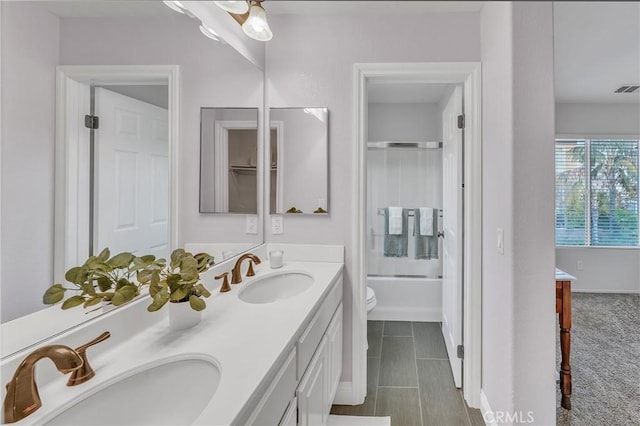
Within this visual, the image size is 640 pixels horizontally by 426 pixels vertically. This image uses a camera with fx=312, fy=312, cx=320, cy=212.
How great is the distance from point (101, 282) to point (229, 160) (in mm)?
896

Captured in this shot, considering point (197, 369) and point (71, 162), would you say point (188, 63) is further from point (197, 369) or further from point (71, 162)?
point (197, 369)

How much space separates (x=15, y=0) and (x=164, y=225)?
63cm

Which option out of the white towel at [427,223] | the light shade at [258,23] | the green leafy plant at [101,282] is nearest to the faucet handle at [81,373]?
the green leafy plant at [101,282]

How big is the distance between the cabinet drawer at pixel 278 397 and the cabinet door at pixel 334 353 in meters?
0.50

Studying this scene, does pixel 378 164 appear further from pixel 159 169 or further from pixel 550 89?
pixel 550 89

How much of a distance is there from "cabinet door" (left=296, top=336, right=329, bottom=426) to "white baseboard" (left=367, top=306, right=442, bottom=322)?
169cm

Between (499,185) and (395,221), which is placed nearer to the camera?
(499,185)

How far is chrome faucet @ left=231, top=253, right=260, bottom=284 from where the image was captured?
1.44 metres

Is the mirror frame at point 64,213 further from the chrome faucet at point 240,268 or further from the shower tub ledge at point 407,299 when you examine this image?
the shower tub ledge at point 407,299

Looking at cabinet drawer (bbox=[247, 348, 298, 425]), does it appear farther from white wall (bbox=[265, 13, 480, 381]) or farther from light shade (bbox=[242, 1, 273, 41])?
light shade (bbox=[242, 1, 273, 41])

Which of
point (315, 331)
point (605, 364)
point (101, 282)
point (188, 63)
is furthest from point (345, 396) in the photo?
point (188, 63)

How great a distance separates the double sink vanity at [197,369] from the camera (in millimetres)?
638

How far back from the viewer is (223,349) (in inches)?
31.6

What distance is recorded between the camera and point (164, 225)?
1.03 meters
